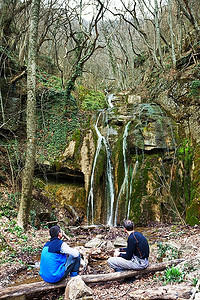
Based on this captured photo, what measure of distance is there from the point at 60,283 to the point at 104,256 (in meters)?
2.03

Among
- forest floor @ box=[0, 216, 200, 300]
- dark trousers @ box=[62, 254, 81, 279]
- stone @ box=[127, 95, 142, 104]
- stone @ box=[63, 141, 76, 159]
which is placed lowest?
forest floor @ box=[0, 216, 200, 300]

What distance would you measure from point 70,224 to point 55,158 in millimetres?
3699

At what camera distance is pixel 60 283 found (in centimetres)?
323

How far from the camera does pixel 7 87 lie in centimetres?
1048

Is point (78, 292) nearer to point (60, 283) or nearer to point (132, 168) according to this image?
point (60, 283)

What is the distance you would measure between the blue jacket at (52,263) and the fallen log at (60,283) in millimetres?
98

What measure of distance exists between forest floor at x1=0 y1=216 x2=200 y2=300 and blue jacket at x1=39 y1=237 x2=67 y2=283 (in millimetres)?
281

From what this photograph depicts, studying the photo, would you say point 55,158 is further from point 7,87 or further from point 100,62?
point 100,62

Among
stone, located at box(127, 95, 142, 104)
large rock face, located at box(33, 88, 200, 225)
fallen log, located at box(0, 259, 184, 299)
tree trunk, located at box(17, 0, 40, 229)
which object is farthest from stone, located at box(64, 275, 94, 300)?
stone, located at box(127, 95, 142, 104)

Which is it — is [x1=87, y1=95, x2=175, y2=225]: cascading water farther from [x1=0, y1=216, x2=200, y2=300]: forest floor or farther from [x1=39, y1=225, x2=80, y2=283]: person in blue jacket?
[x1=39, y1=225, x2=80, y2=283]: person in blue jacket

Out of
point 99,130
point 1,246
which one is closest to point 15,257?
point 1,246

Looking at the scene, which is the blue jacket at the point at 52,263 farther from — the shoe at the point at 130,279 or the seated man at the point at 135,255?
the shoe at the point at 130,279

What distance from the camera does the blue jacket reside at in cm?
318

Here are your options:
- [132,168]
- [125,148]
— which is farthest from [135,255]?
[125,148]
